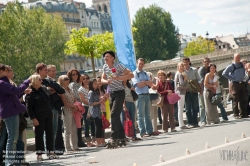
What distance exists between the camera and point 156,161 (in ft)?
35.9

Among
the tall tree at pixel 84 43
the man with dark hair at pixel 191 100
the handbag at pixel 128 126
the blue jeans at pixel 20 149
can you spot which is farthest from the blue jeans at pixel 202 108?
the tall tree at pixel 84 43

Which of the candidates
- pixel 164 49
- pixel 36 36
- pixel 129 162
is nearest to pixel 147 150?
pixel 129 162

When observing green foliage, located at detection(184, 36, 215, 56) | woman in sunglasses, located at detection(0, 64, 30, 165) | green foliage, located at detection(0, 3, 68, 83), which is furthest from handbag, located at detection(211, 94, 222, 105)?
green foliage, located at detection(184, 36, 215, 56)

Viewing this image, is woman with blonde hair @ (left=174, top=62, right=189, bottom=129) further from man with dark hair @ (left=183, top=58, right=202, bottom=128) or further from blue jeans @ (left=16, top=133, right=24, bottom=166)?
blue jeans @ (left=16, top=133, right=24, bottom=166)

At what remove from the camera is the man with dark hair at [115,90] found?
14664mm

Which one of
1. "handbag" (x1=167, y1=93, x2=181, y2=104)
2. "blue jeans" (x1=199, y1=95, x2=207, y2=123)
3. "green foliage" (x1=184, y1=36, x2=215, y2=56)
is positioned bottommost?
"blue jeans" (x1=199, y1=95, x2=207, y2=123)

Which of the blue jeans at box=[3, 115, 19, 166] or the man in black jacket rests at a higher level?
the man in black jacket

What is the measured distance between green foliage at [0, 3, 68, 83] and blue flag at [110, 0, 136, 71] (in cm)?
5832

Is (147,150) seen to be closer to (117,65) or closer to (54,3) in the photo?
(117,65)

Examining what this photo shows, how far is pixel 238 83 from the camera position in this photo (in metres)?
20.7

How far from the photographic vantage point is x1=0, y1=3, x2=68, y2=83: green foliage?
8025 cm

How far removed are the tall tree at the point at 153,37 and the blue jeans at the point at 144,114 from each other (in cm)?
9779

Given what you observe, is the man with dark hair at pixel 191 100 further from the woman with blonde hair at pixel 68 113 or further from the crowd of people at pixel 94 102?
the woman with blonde hair at pixel 68 113

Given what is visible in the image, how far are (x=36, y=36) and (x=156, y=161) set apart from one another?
78.0 m
